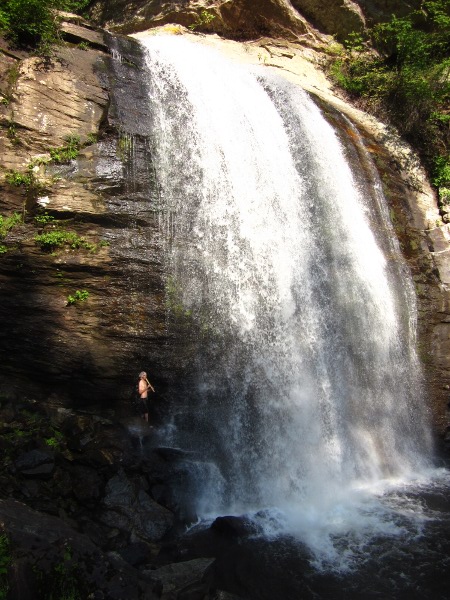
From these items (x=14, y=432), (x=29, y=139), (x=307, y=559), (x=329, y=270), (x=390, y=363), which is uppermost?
(x=29, y=139)

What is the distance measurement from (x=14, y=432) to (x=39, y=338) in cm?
146

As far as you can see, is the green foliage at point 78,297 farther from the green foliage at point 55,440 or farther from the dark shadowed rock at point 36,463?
the dark shadowed rock at point 36,463

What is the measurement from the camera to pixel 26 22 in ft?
27.7

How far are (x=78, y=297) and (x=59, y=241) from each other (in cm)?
96

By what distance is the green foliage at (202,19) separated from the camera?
47.4 feet

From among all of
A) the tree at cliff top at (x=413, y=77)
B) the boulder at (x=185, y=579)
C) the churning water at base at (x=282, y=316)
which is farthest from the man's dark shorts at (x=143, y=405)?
the tree at cliff top at (x=413, y=77)

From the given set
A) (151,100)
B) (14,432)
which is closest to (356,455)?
(14,432)

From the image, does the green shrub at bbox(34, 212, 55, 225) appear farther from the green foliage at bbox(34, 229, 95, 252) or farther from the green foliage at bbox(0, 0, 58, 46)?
the green foliage at bbox(0, 0, 58, 46)

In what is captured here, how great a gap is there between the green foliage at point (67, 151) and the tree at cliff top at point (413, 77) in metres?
9.61

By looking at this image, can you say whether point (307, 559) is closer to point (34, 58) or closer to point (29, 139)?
point (29, 139)

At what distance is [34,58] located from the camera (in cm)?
828

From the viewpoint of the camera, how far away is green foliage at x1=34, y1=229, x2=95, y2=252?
7277mm

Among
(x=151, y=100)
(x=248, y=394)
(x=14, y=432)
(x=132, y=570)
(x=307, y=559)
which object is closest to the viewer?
(x=132, y=570)

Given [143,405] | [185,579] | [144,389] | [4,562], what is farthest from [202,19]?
[4,562]
